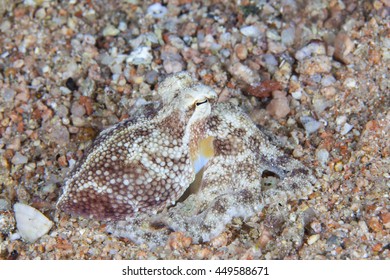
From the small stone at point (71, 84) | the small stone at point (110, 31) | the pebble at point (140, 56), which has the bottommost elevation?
the small stone at point (71, 84)

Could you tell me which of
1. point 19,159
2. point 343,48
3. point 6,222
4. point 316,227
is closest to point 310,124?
point 343,48

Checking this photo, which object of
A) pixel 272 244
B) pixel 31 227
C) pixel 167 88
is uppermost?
pixel 167 88

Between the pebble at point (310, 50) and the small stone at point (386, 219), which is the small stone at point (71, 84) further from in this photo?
the small stone at point (386, 219)

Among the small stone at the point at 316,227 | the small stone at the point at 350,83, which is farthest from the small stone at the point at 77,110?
the small stone at the point at 350,83

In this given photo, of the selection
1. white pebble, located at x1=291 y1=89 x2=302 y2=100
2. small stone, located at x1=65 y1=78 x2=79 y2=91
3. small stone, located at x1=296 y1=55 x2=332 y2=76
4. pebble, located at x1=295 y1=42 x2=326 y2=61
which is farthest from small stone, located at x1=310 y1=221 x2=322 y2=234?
small stone, located at x1=65 y1=78 x2=79 y2=91

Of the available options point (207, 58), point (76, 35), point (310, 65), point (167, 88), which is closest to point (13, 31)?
point (76, 35)

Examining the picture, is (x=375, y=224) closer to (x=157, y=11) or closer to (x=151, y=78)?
(x=151, y=78)

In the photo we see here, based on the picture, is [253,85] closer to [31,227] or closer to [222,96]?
[222,96]
